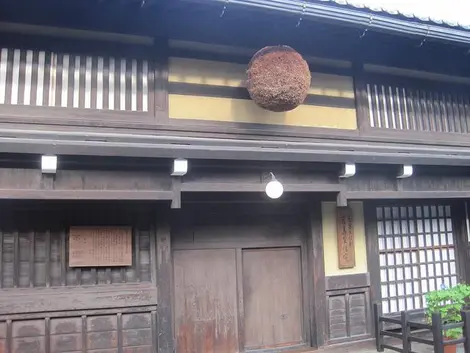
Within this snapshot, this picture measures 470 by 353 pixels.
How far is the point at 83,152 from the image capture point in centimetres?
470

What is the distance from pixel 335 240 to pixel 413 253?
1.64 meters

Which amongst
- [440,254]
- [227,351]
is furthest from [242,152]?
[440,254]

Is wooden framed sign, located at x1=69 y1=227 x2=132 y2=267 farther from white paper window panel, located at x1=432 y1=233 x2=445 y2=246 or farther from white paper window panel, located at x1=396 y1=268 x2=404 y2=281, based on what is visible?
white paper window panel, located at x1=432 y1=233 x2=445 y2=246

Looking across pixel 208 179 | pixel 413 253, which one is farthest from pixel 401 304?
pixel 208 179

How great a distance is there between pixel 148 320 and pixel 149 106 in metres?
2.74

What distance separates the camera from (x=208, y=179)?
5.48m

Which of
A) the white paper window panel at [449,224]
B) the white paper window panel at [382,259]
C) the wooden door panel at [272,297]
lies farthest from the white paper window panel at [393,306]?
the white paper window panel at [449,224]

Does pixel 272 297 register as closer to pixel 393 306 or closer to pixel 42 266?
pixel 393 306

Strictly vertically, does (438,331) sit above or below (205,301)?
below

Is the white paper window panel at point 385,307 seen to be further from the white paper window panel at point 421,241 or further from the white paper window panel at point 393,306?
the white paper window panel at point 421,241

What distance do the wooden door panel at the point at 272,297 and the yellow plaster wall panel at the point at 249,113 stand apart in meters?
1.95

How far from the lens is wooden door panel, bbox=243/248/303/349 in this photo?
6.71m

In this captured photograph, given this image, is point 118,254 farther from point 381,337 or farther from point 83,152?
point 381,337

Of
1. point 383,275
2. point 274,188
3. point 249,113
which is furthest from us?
point 383,275
